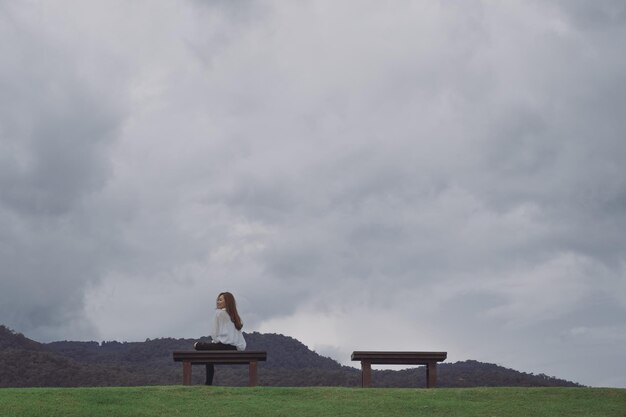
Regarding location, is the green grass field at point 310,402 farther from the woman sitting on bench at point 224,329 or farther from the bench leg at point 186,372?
the woman sitting on bench at point 224,329

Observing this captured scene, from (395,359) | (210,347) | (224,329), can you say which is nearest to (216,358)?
(210,347)

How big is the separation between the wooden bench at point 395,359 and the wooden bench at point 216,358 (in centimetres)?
307

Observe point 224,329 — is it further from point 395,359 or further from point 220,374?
point 220,374

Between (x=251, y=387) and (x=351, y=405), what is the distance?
3.49m

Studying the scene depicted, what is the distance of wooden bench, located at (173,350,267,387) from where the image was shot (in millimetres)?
25781

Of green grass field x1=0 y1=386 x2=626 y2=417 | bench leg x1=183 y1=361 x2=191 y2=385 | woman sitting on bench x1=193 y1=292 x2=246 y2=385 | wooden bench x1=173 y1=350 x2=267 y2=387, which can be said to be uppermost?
woman sitting on bench x1=193 y1=292 x2=246 y2=385

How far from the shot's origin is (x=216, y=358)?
25.9 metres

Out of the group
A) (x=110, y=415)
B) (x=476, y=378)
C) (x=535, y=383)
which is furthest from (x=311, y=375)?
(x=110, y=415)

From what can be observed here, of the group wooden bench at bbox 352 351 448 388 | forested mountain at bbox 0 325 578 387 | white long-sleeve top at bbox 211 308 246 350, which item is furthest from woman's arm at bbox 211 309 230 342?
forested mountain at bbox 0 325 578 387

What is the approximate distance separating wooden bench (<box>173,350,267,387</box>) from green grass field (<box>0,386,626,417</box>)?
5.26 feet

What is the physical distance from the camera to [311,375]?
39.2 m

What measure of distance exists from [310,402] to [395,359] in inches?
189

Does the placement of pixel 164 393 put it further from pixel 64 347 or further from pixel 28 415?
pixel 64 347

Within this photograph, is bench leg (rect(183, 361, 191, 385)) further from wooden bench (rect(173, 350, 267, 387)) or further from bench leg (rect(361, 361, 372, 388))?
bench leg (rect(361, 361, 372, 388))
